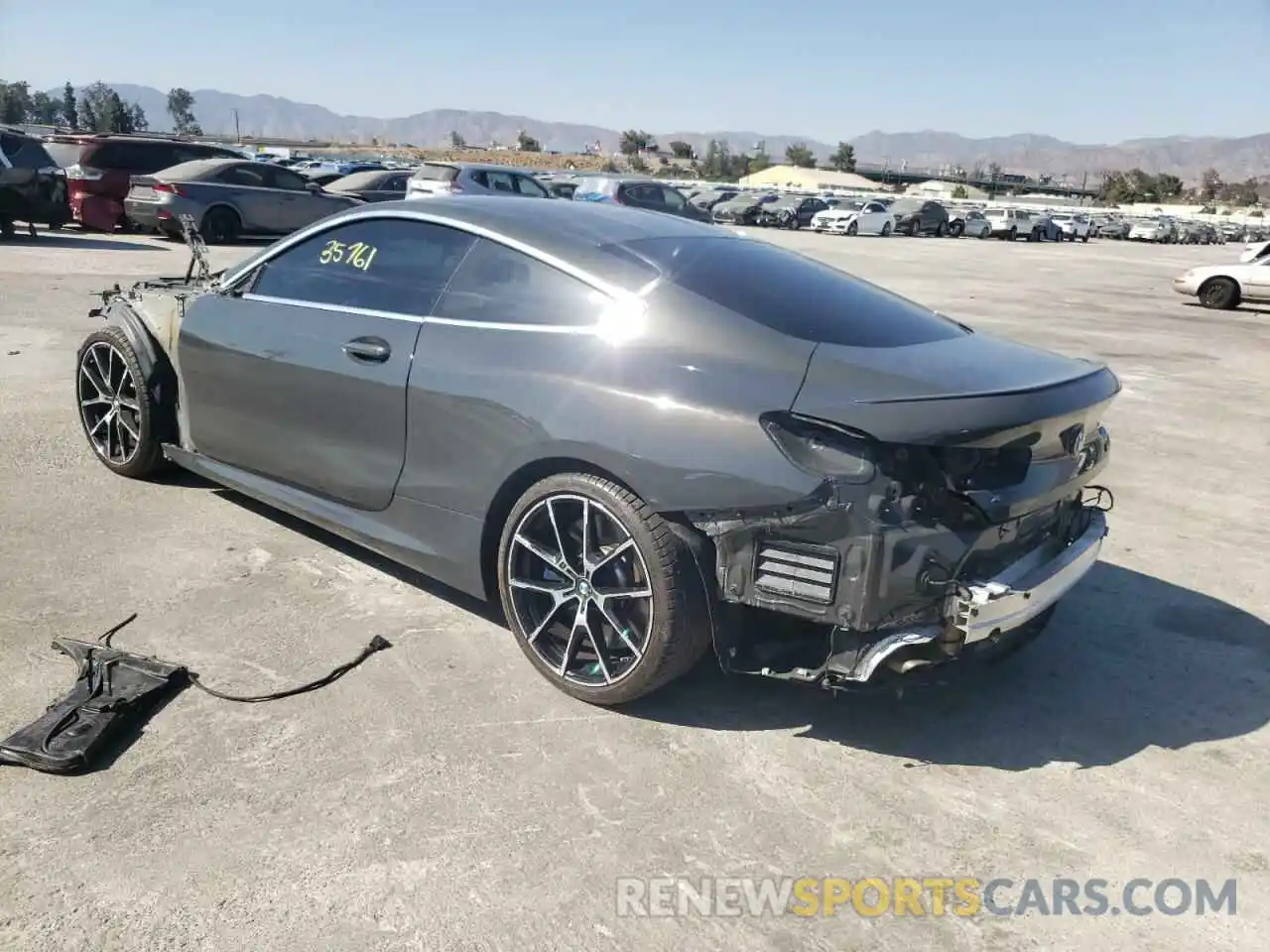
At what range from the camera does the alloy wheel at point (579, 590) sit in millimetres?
3201

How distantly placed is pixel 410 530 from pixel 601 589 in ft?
2.99

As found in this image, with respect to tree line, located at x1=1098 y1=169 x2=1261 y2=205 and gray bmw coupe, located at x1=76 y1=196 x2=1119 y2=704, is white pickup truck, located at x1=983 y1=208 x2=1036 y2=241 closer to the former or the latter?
gray bmw coupe, located at x1=76 y1=196 x2=1119 y2=704

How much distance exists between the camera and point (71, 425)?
6.16 meters

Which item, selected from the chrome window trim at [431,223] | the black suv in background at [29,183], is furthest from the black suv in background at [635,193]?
the chrome window trim at [431,223]

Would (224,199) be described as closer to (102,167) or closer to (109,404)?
(102,167)

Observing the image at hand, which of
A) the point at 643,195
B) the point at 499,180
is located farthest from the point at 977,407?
the point at 643,195

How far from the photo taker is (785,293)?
3.54m

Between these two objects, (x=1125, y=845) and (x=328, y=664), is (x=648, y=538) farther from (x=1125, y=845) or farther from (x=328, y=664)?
(x=1125, y=845)

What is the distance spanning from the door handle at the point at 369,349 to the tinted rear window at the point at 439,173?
18083mm

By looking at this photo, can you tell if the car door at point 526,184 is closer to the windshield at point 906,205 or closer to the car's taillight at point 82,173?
the car's taillight at point 82,173

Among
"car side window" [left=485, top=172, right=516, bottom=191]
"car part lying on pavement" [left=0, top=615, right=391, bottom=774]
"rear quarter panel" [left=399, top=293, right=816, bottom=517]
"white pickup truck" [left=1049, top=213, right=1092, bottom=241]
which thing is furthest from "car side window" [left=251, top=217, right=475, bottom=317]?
"white pickup truck" [left=1049, top=213, right=1092, bottom=241]

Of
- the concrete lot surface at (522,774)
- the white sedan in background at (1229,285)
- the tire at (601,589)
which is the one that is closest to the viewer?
the concrete lot surface at (522,774)

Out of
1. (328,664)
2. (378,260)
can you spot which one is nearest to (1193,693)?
(328,664)

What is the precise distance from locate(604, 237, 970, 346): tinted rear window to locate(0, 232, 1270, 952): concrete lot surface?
4.16 ft
